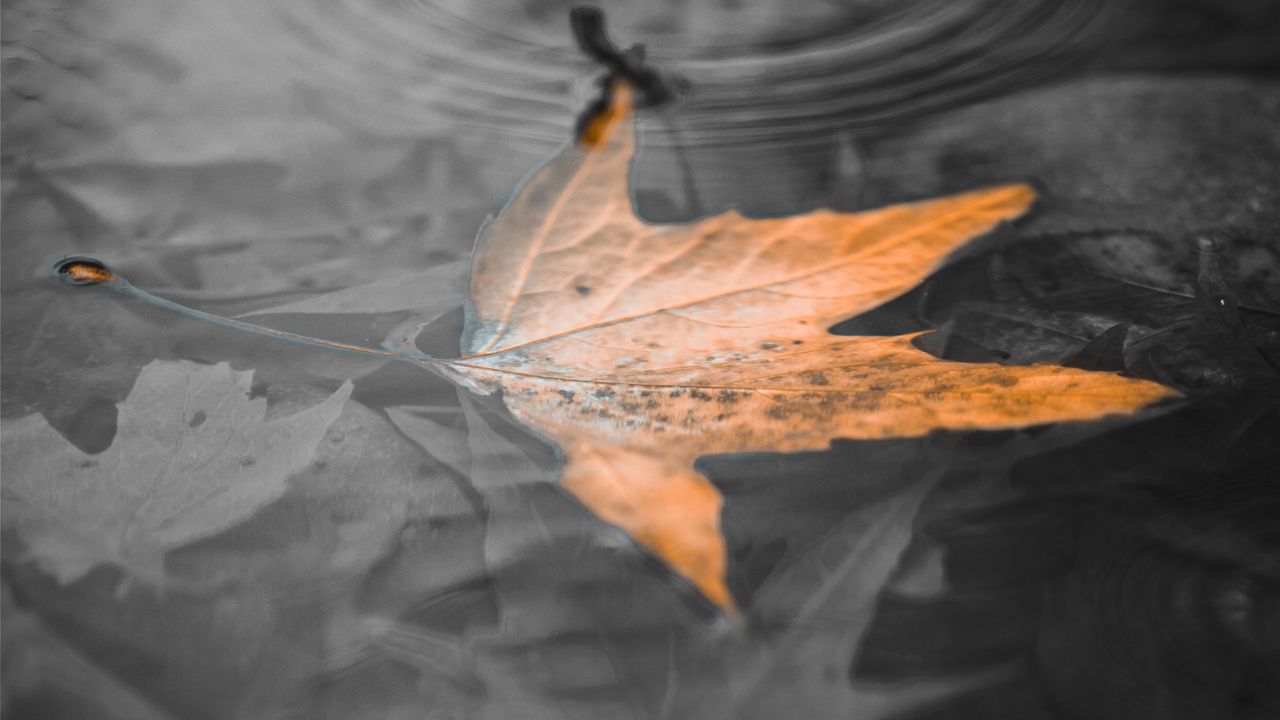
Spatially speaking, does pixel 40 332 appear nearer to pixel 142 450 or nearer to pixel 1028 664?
pixel 142 450

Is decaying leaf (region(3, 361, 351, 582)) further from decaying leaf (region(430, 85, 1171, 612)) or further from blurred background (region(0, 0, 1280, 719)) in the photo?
decaying leaf (region(430, 85, 1171, 612))

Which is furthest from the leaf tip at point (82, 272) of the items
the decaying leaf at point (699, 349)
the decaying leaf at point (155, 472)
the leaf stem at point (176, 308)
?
the decaying leaf at point (699, 349)

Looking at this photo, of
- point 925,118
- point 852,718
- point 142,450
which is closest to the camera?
point 852,718

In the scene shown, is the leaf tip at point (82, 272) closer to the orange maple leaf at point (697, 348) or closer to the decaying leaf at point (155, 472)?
the orange maple leaf at point (697, 348)

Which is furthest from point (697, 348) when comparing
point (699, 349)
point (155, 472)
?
point (155, 472)

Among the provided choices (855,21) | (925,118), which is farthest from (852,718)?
(855,21)

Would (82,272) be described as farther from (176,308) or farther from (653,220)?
(653,220)

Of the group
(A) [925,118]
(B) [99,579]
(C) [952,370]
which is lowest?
(B) [99,579]
